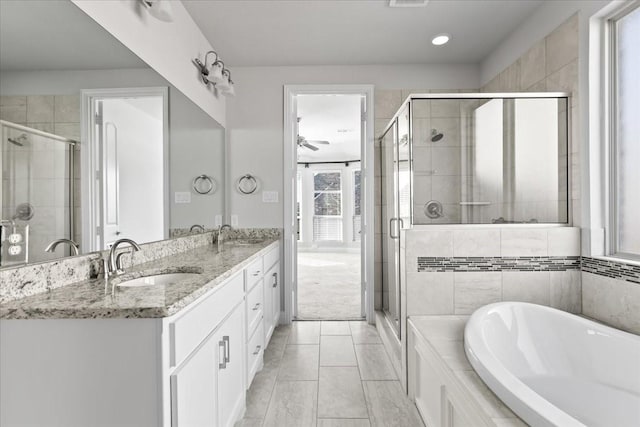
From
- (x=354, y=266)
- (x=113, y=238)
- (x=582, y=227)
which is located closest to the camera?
(x=113, y=238)

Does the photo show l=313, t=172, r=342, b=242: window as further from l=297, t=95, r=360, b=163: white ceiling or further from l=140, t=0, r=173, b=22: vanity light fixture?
l=140, t=0, r=173, b=22: vanity light fixture

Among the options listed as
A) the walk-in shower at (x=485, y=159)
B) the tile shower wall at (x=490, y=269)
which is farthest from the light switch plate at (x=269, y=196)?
the tile shower wall at (x=490, y=269)

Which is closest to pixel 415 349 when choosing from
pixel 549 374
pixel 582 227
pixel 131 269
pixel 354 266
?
pixel 549 374

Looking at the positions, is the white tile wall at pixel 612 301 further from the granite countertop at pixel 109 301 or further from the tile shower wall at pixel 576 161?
the granite countertop at pixel 109 301

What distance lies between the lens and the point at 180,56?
225cm

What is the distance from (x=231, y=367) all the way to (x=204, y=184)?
159 centimetres

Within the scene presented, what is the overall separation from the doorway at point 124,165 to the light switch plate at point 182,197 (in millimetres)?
154

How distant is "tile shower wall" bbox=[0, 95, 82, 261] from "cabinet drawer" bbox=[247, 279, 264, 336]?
0.97 meters

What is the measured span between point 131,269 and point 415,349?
1600mm

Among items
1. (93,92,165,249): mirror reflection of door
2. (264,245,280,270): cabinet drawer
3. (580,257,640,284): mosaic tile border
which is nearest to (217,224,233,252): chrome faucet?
(264,245,280,270): cabinet drawer

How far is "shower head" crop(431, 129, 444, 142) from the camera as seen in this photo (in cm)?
221

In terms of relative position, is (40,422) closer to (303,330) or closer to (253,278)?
(253,278)

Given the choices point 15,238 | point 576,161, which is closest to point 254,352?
point 15,238

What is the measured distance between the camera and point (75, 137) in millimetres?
1251
